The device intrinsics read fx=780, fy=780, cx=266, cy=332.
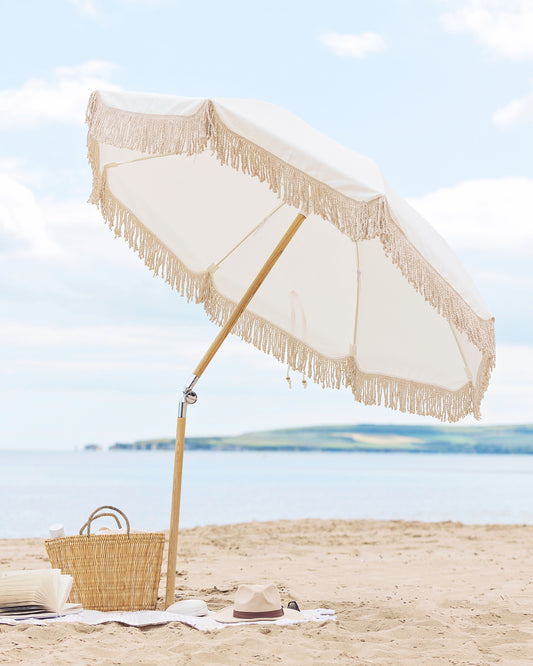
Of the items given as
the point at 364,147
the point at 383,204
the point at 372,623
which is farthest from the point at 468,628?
the point at 364,147

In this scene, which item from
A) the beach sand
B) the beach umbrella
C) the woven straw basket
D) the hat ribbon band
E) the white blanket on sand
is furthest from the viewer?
the beach umbrella

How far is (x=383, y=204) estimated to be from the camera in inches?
119

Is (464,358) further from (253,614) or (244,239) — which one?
(253,614)

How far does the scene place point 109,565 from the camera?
12.2ft

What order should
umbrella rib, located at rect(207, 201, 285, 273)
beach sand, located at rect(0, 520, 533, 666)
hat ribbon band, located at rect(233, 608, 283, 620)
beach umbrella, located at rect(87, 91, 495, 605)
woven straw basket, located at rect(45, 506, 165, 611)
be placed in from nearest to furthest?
beach sand, located at rect(0, 520, 533, 666) < hat ribbon band, located at rect(233, 608, 283, 620) < woven straw basket, located at rect(45, 506, 165, 611) < beach umbrella, located at rect(87, 91, 495, 605) < umbrella rib, located at rect(207, 201, 285, 273)

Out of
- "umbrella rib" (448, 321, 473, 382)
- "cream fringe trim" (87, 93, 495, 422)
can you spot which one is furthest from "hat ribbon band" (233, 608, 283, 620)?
"umbrella rib" (448, 321, 473, 382)

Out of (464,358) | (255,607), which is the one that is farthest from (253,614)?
(464,358)

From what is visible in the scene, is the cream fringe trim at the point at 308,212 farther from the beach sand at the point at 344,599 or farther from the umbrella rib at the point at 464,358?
the beach sand at the point at 344,599

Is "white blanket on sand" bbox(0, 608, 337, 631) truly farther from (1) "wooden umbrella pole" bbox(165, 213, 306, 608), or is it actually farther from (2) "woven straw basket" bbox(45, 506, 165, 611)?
(1) "wooden umbrella pole" bbox(165, 213, 306, 608)

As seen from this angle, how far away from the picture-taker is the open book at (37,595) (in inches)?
140

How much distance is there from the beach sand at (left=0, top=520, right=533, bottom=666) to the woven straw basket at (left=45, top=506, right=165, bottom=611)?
1.01ft

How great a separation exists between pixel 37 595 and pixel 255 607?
1.00 meters

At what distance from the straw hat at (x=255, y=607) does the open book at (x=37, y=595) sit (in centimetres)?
72

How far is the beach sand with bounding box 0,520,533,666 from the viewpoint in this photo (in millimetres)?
3072
